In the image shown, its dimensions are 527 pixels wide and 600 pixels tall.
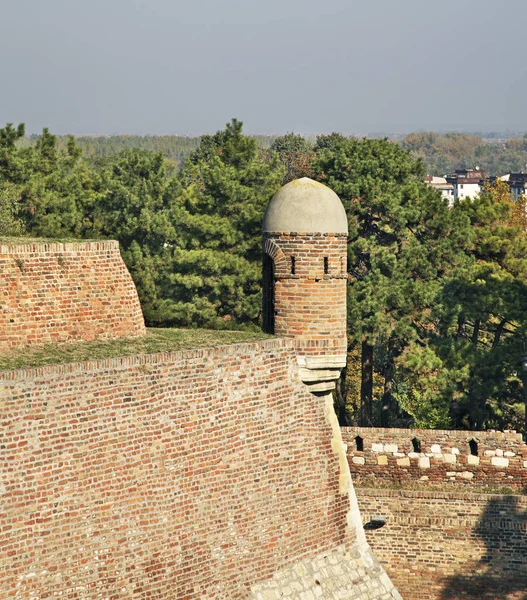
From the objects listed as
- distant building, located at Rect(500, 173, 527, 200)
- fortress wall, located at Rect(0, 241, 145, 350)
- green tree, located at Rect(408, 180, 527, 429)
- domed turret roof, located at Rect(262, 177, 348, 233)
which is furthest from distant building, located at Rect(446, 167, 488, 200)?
fortress wall, located at Rect(0, 241, 145, 350)

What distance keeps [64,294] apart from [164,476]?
2.43 metres

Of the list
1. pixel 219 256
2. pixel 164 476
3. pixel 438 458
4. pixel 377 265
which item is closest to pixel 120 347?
pixel 164 476

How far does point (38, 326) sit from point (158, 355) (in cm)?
150

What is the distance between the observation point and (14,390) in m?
11.1

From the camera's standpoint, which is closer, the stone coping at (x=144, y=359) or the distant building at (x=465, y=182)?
the stone coping at (x=144, y=359)

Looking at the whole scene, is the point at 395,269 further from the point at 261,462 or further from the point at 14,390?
the point at 14,390

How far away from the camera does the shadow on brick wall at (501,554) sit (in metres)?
17.4

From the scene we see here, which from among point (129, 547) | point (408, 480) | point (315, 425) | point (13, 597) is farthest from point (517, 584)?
point (13, 597)

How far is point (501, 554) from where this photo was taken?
57.2ft

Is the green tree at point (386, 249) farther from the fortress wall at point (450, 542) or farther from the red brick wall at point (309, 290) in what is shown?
the red brick wall at point (309, 290)

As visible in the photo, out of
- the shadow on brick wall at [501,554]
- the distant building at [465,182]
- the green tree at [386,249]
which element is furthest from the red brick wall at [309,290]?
the distant building at [465,182]

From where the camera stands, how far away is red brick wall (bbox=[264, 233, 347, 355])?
574 inches

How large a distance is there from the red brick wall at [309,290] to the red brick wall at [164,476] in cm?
34

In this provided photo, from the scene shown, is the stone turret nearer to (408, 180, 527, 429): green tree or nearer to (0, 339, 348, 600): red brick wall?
(0, 339, 348, 600): red brick wall
